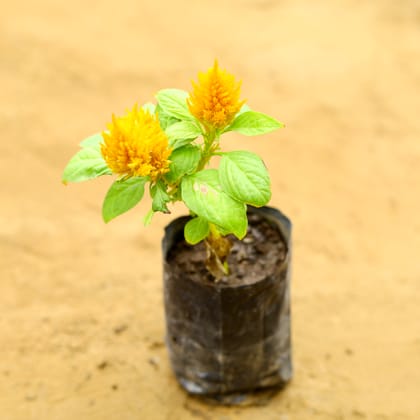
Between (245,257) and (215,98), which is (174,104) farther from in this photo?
(245,257)

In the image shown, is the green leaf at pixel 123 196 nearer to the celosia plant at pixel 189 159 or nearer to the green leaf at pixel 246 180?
the celosia plant at pixel 189 159

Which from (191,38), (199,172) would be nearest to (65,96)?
(191,38)

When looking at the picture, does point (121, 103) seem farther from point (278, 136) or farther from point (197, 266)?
point (197, 266)

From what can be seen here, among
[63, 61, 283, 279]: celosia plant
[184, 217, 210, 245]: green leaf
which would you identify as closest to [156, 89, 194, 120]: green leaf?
[63, 61, 283, 279]: celosia plant

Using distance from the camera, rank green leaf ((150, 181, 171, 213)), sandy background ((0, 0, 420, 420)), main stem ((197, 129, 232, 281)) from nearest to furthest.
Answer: green leaf ((150, 181, 171, 213)) → main stem ((197, 129, 232, 281)) → sandy background ((0, 0, 420, 420))

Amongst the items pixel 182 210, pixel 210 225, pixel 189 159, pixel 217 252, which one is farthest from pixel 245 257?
pixel 182 210

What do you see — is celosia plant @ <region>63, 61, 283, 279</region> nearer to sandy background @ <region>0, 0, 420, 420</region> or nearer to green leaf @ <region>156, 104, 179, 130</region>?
green leaf @ <region>156, 104, 179, 130</region>
